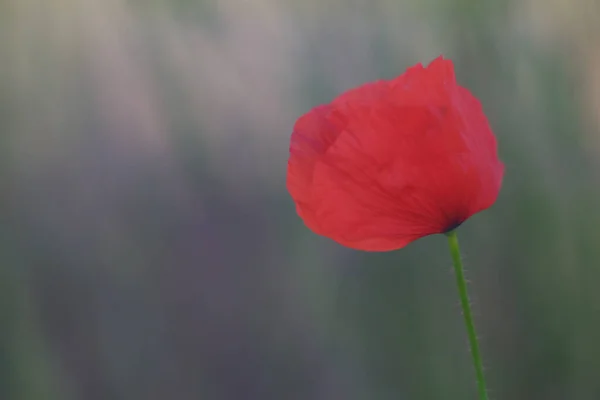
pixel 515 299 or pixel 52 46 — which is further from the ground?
pixel 52 46

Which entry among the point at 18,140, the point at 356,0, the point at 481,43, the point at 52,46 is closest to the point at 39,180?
the point at 18,140

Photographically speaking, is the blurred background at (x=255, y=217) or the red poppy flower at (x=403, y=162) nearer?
the red poppy flower at (x=403, y=162)

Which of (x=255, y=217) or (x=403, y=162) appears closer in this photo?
(x=403, y=162)

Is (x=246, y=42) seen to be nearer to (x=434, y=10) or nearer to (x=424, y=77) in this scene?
(x=434, y=10)
